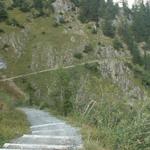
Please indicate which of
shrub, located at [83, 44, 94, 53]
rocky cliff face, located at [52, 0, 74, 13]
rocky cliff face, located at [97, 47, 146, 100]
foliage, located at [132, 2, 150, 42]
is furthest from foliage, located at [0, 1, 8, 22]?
foliage, located at [132, 2, 150, 42]

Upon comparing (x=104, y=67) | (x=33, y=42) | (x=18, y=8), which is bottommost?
(x=104, y=67)

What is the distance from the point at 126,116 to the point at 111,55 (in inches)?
4790

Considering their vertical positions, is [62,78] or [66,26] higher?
[66,26]

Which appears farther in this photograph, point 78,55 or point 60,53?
point 78,55

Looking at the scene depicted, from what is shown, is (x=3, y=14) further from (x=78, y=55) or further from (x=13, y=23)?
(x=78, y=55)

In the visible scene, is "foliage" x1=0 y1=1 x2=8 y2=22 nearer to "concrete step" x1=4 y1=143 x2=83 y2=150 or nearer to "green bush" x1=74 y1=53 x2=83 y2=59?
"green bush" x1=74 y1=53 x2=83 y2=59

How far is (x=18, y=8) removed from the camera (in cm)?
14675

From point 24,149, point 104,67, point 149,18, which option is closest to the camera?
point 24,149

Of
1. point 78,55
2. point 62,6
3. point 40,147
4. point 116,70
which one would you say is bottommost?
point 116,70

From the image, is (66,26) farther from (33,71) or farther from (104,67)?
(33,71)

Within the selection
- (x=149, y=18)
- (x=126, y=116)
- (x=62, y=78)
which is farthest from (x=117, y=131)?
(x=149, y=18)

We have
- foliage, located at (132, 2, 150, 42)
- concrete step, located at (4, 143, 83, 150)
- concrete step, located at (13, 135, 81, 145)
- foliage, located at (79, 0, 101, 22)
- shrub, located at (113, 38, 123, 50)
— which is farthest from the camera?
foliage, located at (132, 2, 150, 42)

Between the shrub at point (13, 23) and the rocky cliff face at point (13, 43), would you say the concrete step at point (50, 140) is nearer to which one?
the rocky cliff face at point (13, 43)

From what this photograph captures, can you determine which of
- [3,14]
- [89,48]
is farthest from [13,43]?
[89,48]
